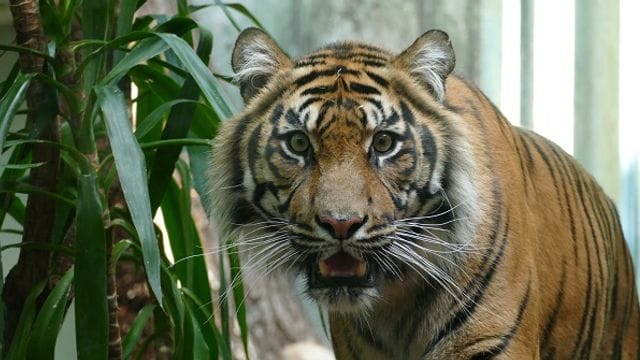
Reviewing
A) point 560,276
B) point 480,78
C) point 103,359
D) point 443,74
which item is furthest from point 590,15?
point 103,359

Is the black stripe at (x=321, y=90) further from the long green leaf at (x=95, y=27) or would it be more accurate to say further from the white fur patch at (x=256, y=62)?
the long green leaf at (x=95, y=27)

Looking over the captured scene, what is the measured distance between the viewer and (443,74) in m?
2.32

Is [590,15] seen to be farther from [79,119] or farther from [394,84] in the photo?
[79,119]

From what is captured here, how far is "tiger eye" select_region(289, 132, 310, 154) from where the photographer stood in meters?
2.21

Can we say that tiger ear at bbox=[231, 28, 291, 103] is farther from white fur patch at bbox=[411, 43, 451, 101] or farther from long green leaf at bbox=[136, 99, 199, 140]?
white fur patch at bbox=[411, 43, 451, 101]

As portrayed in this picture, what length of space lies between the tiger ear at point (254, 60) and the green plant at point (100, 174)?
3.5 inches

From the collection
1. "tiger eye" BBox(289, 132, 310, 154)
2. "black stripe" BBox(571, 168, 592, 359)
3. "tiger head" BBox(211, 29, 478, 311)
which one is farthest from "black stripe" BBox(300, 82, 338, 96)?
"black stripe" BBox(571, 168, 592, 359)

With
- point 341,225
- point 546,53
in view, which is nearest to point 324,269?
point 341,225

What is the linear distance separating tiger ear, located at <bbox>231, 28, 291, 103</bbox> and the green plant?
88 mm

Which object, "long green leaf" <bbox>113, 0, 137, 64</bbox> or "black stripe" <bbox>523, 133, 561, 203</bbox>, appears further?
"black stripe" <bbox>523, 133, 561, 203</bbox>

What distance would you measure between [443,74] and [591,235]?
865 millimetres

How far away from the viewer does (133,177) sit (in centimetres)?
206

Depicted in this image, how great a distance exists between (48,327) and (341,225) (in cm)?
62

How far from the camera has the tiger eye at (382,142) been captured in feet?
7.18
